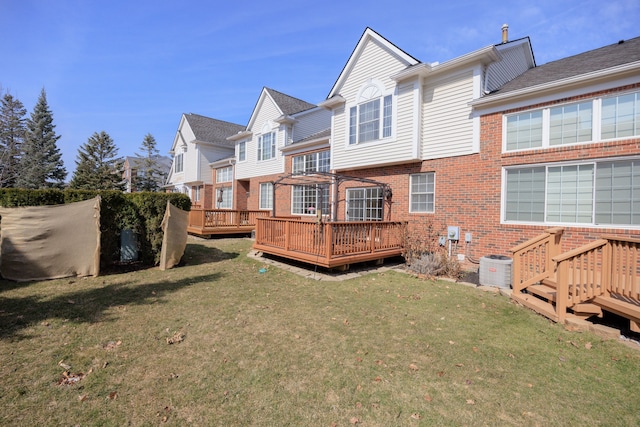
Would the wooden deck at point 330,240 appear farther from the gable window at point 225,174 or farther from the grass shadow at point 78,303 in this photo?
the gable window at point 225,174

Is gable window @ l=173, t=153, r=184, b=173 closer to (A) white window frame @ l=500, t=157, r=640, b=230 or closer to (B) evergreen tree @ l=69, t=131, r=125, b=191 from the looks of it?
(B) evergreen tree @ l=69, t=131, r=125, b=191

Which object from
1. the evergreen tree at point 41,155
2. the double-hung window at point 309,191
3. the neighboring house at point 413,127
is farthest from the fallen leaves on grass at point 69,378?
the evergreen tree at point 41,155

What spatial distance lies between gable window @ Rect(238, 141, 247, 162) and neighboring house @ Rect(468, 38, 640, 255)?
634 inches

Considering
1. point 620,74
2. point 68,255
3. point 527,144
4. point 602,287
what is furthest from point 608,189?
point 68,255


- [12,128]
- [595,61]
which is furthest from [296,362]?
[12,128]

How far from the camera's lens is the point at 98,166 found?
3859cm

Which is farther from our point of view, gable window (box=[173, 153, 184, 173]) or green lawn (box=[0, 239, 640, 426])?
gable window (box=[173, 153, 184, 173])

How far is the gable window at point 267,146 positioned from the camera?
63.1ft

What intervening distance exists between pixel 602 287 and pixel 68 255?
37.4 feet

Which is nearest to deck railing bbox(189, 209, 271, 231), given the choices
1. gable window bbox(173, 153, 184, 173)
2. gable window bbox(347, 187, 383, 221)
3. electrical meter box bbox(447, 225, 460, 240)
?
gable window bbox(347, 187, 383, 221)

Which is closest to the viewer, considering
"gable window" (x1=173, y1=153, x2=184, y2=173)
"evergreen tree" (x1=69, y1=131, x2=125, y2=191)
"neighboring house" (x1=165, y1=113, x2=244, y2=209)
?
"neighboring house" (x1=165, y1=113, x2=244, y2=209)

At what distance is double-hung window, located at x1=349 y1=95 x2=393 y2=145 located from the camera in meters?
11.3

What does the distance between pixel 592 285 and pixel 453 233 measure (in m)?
4.72

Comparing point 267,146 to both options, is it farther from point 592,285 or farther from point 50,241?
point 592,285
